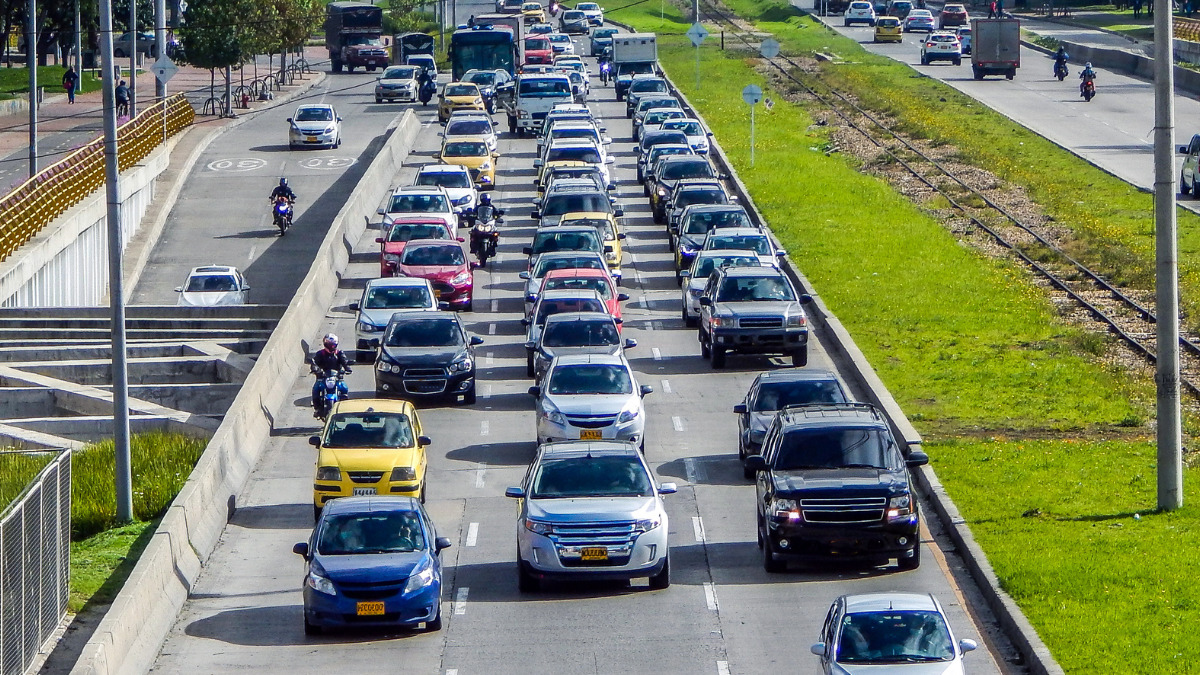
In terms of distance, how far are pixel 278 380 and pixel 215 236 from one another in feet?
79.1

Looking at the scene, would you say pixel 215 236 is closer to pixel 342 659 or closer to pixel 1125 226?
pixel 1125 226

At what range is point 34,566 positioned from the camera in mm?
18859

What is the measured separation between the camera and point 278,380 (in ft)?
108

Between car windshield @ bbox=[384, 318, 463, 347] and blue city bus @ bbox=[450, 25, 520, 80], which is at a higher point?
blue city bus @ bbox=[450, 25, 520, 80]

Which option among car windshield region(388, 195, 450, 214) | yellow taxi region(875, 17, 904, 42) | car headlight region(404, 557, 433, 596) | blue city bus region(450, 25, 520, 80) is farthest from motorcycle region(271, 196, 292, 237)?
yellow taxi region(875, 17, 904, 42)

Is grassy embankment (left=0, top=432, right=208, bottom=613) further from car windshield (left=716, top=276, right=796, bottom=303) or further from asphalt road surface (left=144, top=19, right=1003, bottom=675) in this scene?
car windshield (left=716, top=276, right=796, bottom=303)

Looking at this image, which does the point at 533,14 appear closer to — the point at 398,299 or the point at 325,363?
the point at 398,299

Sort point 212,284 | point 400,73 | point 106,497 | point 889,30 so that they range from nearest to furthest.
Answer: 1. point 106,497
2. point 212,284
3. point 400,73
4. point 889,30

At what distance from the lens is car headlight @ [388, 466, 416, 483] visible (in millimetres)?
24328

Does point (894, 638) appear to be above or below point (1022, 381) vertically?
above

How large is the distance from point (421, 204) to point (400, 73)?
42.7 metres

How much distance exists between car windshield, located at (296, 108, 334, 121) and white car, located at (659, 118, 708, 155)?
13.8 m

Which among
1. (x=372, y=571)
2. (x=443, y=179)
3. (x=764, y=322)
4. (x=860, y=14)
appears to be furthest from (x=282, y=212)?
(x=860, y=14)

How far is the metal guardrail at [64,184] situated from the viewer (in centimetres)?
4144
